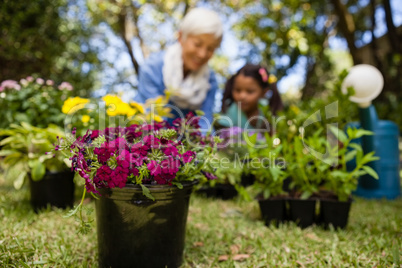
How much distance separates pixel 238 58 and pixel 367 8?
9.94 ft

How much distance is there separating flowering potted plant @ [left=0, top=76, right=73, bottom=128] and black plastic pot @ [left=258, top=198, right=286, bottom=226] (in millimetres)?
1490

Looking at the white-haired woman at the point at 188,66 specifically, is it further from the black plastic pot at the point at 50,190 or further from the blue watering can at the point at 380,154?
the blue watering can at the point at 380,154

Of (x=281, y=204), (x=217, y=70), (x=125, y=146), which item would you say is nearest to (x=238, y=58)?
(x=217, y=70)

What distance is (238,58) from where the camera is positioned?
705cm

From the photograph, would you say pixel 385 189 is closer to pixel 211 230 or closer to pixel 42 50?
pixel 211 230

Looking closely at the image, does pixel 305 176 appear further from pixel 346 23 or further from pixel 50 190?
pixel 346 23

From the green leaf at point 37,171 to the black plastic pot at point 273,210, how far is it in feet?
4.33

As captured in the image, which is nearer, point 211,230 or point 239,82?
point 211,230

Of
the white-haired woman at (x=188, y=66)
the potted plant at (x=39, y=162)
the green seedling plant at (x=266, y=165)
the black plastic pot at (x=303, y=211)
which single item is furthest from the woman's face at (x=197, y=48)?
the black plastic pot at (x=303, y=211)

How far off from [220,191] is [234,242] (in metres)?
1.04

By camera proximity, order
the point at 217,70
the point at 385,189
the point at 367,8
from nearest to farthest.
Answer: the point at 385,189, the point at 367,8, the point at 217,70

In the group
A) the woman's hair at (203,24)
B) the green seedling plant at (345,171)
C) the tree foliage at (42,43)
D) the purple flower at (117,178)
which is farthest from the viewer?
the tree foliage at (42,43)

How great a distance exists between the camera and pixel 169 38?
7152mm

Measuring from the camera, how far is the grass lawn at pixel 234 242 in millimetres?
1346
